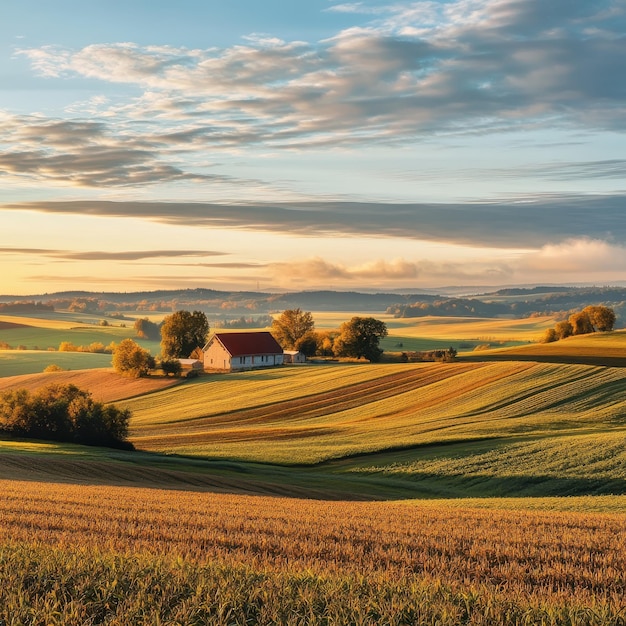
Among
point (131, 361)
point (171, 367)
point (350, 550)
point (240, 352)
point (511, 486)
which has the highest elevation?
point (350, 550)

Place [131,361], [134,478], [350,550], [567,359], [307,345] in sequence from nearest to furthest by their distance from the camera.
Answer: [350,550]
[134,478]
[567,359]
[131,361]
[307,345]

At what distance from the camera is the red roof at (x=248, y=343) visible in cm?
12038

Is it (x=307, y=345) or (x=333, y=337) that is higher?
(x=333, y=337)

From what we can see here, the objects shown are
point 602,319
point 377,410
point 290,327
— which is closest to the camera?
point 377,410

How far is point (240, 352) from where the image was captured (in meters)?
120

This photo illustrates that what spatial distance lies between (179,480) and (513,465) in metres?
20.2

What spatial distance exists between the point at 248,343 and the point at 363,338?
18.9m

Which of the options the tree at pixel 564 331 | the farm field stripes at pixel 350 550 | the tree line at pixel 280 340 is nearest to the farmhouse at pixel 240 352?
the tree line at pixel 280 340

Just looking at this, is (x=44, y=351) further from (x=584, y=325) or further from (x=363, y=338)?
(x=584, y=325)

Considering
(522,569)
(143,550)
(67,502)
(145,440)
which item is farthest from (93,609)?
(145,440)

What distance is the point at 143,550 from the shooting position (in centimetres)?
1140

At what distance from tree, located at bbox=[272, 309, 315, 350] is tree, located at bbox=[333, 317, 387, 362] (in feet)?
58.4

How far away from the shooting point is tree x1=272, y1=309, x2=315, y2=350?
468ft

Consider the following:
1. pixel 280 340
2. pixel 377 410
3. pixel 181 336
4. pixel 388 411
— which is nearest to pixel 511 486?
pixel 388 411
